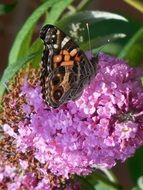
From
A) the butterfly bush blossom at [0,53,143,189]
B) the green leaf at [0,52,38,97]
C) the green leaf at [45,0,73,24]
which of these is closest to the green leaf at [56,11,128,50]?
the green leaf at [45,0,73,24]

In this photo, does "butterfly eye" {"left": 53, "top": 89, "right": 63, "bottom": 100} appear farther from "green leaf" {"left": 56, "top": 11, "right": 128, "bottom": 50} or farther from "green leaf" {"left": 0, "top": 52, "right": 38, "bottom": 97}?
"green leaf" {"left": 56, "top": 11, "right": 128, "bottom": 50}

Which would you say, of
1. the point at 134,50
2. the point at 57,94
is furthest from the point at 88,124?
the point at 134,50

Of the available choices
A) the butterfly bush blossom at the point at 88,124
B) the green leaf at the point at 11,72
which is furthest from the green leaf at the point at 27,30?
the butterfly bush blossom at the point at 88,124

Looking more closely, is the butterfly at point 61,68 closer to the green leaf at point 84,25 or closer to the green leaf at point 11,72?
the green leaf at point 11,72

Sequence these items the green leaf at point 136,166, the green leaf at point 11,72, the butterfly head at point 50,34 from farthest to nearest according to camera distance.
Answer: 1. the green leaf at point 136,166
2. the green leaf at point 11,72
3. the butterfly head at point 50,34

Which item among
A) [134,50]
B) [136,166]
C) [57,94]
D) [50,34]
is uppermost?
[50,34]

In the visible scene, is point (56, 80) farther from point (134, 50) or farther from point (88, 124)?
point (134, 50)
